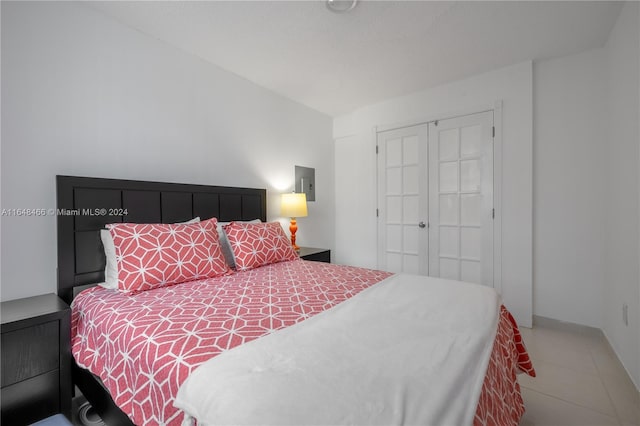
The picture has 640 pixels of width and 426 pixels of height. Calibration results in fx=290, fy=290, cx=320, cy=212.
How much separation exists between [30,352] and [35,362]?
55 mm

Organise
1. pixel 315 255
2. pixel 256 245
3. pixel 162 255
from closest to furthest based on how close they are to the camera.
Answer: pixel 162 255 < pixel 256 245 < pixel 315 255

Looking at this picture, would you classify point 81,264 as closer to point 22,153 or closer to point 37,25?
point 22,153

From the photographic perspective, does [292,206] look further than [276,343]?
Yes

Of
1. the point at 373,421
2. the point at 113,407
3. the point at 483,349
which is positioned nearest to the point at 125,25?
the point at 113,407

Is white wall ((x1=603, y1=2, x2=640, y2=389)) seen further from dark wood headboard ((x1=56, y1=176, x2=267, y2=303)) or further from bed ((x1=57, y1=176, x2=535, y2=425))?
dark wood headboard ((x1=56, y1=176, x2=267, y2=303))

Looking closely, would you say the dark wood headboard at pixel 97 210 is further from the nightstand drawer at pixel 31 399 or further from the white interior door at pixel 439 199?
the white interior door at pixel 439 199

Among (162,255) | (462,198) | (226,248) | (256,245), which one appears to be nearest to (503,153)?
(462,198)

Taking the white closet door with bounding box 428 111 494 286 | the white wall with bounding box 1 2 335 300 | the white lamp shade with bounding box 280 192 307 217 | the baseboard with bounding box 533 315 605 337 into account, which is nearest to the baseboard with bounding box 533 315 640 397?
the baseboard with bounding box 533 315 605 337

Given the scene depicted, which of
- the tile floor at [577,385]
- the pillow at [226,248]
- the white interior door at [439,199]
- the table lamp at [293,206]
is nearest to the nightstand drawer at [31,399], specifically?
the pillow at [226,248]

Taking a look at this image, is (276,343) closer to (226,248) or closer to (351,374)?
(351,374)

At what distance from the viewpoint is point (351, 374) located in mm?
784

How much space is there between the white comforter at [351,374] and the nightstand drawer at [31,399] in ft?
3.68

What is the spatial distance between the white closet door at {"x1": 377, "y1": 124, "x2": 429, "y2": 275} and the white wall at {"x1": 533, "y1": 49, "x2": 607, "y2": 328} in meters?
1.08

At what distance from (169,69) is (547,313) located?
157 inches
